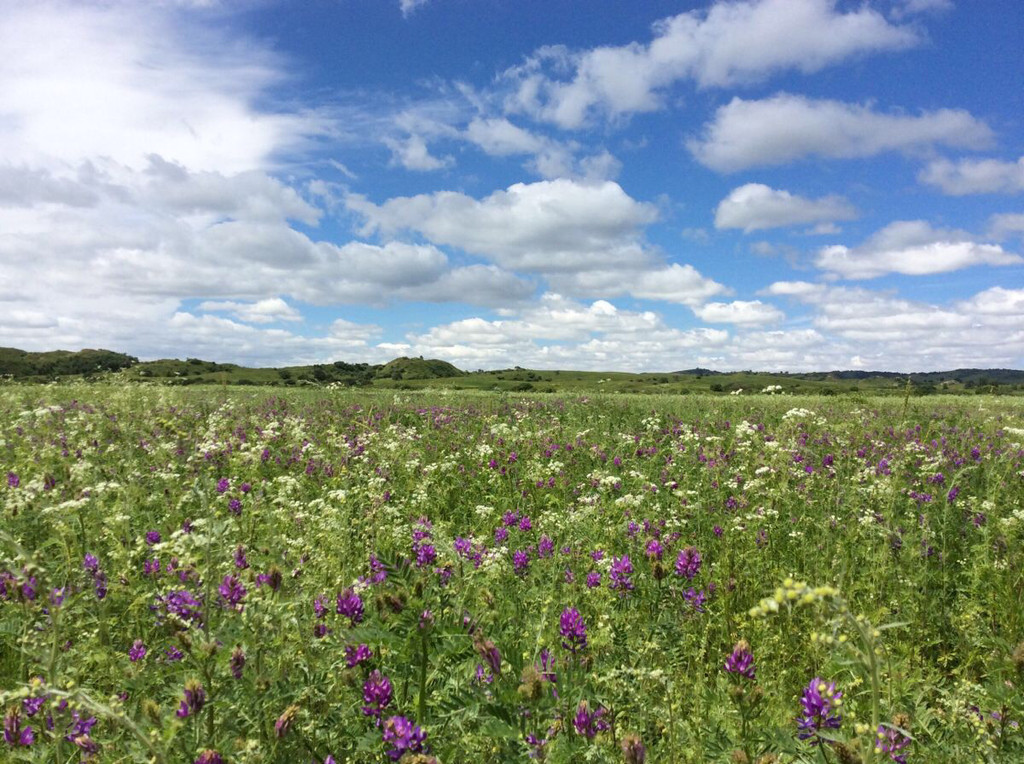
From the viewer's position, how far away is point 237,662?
2.61 metres

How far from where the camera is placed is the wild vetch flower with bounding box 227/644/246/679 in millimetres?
2598

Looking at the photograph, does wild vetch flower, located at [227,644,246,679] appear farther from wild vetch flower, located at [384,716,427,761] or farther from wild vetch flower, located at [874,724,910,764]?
wild vetch flower, located at [874,724,910,764]

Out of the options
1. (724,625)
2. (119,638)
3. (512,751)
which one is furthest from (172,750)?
(724,625)

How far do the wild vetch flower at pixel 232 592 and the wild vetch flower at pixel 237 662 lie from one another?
34 cm

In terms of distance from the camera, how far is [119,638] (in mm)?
4328

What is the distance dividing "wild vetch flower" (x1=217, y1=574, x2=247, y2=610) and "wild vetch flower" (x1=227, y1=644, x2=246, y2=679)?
344 millimetres

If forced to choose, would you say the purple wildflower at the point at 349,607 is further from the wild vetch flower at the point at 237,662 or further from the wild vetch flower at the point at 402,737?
the wild vetch flower at the point at 402,737

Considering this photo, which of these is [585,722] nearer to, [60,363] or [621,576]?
[621,576]

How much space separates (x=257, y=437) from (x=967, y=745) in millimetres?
9203

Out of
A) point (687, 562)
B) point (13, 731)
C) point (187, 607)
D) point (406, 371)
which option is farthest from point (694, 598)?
point (406, 371)

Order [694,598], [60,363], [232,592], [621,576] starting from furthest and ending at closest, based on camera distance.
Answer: [60,363] → [621,576] → [694,598] → [232,592]

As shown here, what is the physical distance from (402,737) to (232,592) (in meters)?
1.38

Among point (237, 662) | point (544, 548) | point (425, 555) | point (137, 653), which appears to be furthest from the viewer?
point (544, 548)

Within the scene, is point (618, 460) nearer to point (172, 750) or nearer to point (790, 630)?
point (790, 630)
